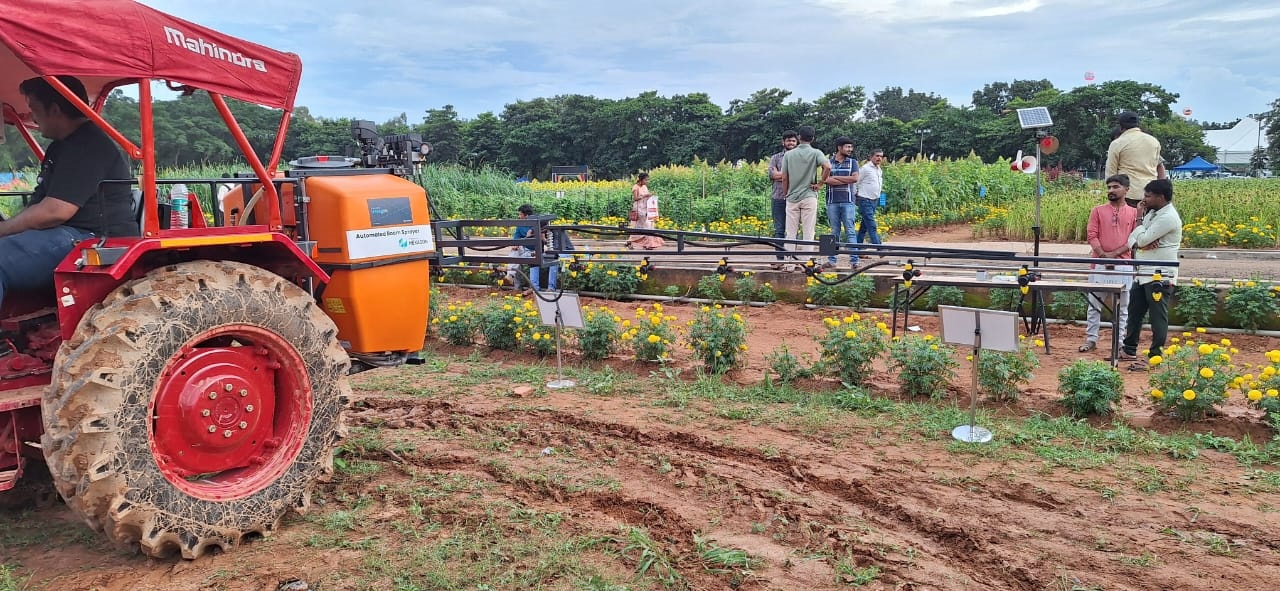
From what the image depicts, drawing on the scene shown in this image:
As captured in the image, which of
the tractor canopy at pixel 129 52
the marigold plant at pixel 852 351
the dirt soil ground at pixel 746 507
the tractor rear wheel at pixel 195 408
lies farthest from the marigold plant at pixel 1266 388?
the tractor canopy at pixel 129 52

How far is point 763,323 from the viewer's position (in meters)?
10.4

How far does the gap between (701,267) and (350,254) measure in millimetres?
8016

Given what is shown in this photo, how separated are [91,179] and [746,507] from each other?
143 inches

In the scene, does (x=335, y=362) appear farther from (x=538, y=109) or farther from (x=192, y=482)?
(x=538, y=109)

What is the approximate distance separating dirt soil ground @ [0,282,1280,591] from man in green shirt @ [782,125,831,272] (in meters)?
5.54

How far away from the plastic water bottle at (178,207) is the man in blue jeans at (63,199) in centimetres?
26

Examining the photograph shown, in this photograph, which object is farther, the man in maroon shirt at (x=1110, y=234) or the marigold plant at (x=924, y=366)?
the man in maroon shirt at (x=1110, y=234)

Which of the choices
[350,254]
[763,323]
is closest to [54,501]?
[350,254]

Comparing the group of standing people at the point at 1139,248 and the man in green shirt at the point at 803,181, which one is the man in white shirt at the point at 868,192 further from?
the group of standing people at the point at 1139,248

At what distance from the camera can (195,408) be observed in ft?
13.1

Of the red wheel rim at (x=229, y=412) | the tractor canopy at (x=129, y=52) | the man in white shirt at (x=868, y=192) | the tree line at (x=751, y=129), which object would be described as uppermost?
the tree line at (x=751, y=129)

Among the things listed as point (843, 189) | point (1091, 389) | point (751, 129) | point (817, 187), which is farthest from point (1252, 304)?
point (751, 129)

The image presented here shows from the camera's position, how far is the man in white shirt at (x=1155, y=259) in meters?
7.64

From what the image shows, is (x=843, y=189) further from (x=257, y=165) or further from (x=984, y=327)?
(x=257, y=165)
